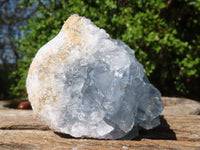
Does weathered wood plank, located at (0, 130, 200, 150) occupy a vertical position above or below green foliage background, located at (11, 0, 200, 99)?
below

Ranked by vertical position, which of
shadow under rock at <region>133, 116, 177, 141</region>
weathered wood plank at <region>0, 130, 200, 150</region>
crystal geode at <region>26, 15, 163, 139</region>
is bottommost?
shadow under rock at <region>133, 116, 177, 141</region>

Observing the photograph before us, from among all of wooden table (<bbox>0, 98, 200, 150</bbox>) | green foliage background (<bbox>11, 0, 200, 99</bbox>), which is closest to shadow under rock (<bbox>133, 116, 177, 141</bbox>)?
wooden table (<bbox>0, 98, 200, 150</bbox>)

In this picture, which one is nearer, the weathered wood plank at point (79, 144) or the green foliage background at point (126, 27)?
the weathered wood plank at point (79, 144)

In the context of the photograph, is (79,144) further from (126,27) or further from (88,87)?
(126,27)

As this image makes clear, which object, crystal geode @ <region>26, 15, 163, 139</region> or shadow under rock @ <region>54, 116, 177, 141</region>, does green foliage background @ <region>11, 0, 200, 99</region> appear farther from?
crystal geode @ <region>26, 15, 163, 139</region>

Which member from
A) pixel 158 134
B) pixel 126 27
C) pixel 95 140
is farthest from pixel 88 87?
pixel 126 27

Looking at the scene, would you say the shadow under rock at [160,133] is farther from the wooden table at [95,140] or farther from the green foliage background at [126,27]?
the green foliage background at [126,27]

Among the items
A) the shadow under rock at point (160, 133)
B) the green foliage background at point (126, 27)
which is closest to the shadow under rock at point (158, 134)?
the shadow under rock at point (160, 133)

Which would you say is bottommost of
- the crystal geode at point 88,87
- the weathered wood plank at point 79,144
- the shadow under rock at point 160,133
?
the shadow under rock at point 160,133
